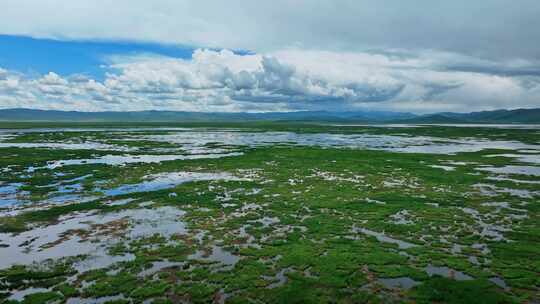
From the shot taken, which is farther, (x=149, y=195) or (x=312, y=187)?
(x=312, y=187)

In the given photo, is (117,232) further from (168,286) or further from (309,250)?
(309,250)

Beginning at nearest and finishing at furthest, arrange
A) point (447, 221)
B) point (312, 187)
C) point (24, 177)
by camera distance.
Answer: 1. point (447, 221)
2. point (312, 187)
3. point (24, 177)

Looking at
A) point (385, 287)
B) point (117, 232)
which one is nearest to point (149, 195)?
point (117, 232)

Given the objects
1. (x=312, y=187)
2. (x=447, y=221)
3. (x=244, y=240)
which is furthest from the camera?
(x=312, y=187)

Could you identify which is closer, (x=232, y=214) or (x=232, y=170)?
(x=232, y=214)

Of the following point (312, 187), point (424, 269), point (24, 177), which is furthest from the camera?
point (24, 177)

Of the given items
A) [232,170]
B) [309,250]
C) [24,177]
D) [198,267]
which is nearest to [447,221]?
[309,250]

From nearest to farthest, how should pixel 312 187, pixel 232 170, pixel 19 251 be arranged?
pixel 19 251 < pixel 312 187 < pixel 232 170

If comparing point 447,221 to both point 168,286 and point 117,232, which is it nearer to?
point 168,286
